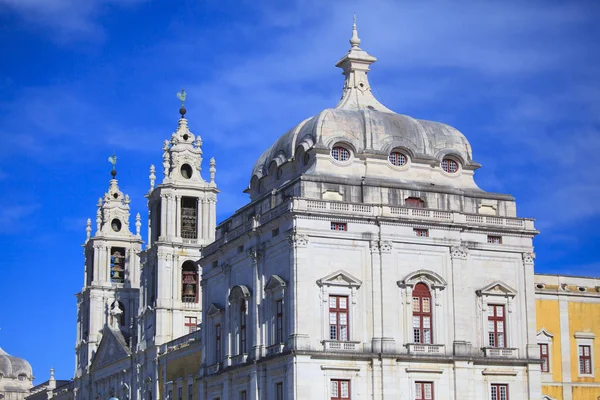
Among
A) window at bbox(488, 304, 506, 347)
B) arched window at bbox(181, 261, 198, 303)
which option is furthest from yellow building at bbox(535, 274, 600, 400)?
arched window at bbox(181, 261, 198, 303)

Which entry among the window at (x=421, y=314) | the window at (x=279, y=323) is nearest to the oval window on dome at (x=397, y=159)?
the window at (x=421, y=314)

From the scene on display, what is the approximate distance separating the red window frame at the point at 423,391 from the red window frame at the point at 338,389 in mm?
3668

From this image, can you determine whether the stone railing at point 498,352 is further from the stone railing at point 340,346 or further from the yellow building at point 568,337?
the stone railing at point 340,346

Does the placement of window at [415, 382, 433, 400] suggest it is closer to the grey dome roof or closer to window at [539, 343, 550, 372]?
window at [539, 343, 550, 372]

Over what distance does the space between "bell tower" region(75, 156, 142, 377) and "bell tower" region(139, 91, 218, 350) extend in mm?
14686

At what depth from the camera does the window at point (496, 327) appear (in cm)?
6619

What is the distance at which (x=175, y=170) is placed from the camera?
95.0 metres

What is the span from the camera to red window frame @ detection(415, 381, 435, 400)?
209 feet

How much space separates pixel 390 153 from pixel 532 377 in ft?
46.0

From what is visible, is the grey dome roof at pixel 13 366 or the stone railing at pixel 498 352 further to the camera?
the grey dome roof at pixel 13 366

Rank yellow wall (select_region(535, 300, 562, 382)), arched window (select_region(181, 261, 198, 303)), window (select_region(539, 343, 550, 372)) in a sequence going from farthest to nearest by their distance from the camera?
arched window (select_region(181, 261, 198, 303)) < yellow wall (select_region(535, 300, 562, 382)) < window (select_region(539, 343, 550, 372))

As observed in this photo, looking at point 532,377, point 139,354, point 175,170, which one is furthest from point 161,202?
point 532,377

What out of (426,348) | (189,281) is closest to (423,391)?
(426,348)

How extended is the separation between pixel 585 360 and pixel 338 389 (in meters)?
18.0
